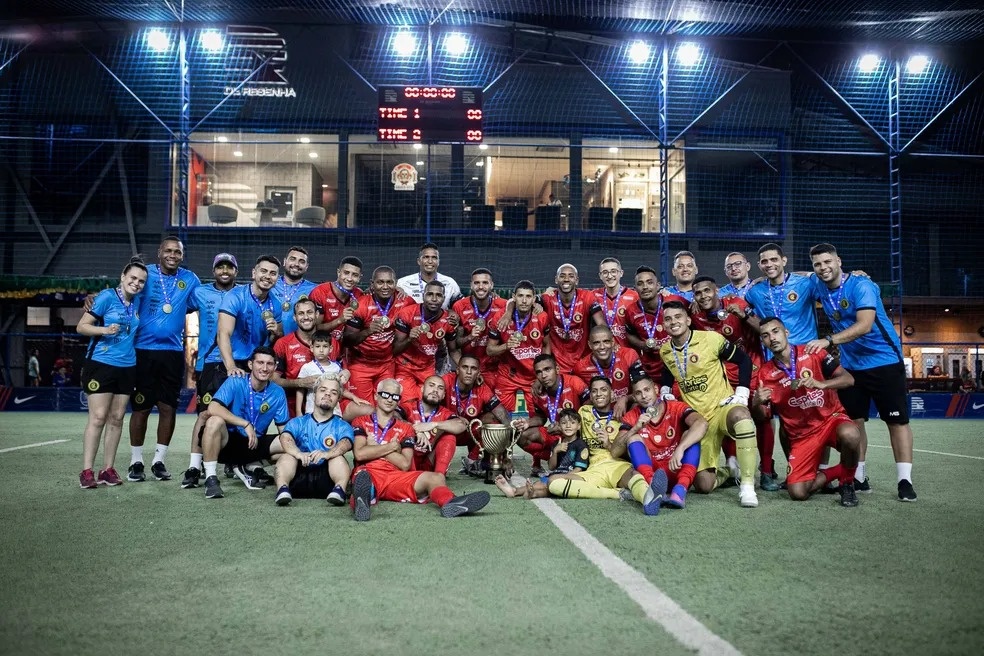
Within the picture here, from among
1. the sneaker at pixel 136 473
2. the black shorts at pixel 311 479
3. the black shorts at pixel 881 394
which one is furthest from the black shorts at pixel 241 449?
the black shorts at pixel 881 394

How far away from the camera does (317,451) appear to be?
227 inches

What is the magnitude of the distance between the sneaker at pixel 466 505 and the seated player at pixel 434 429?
1.18m

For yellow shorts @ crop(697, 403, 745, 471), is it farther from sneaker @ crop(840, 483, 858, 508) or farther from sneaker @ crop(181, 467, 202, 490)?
sneaker @ crop(181, 467, 202, 490)

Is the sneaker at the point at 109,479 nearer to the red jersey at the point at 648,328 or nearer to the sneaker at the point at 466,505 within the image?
the sneaker at the point at 466,505

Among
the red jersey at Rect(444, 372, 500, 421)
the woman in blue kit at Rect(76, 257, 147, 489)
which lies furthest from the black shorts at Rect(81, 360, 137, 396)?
the red jersey at Rect(444, 372, 500, 421)

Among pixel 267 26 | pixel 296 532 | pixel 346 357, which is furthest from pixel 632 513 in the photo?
pixel 267 26

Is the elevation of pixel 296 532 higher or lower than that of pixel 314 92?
lower

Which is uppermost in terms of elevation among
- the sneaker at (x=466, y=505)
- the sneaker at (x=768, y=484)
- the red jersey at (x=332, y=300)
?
the red jersey at (x=332, y=300)

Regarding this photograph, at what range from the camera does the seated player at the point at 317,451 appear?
5.69 m

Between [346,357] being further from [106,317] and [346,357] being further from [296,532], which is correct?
[296,532]

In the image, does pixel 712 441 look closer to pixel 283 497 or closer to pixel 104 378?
pixel 283 497

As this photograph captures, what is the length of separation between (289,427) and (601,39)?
52.6 feet

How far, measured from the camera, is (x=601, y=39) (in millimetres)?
19188

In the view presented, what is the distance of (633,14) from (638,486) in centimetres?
1371
